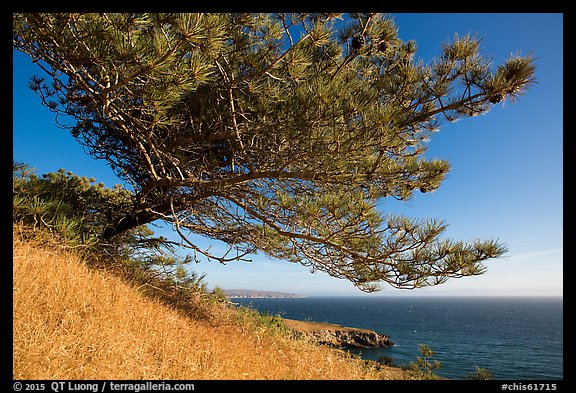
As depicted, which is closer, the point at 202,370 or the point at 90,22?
the point at 90,22

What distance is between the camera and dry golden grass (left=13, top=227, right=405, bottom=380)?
8.06 feet

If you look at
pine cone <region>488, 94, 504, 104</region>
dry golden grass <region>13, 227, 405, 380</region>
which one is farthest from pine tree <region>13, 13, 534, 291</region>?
dry golden grass <region>13, 227, 405, 380</region>

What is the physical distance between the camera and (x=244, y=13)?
2.96 meters

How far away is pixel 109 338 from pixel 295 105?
301 centimetres

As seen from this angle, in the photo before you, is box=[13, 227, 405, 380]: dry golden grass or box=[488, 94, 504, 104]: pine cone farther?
box=[488, 94, 504, 104]: pine cone

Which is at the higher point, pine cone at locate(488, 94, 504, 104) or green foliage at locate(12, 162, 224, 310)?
pine cone at locate(488, 94, 504, 104)

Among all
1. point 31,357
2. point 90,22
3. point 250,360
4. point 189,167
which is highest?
point 90,22

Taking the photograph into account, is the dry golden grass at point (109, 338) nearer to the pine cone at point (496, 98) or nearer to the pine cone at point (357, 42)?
the pine cone at point (357, 42)

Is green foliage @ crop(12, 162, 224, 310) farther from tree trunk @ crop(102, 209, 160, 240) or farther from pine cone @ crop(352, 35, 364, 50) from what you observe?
pine cone @ crop(352, 35, 364, 50)

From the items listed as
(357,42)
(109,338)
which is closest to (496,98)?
(357,42)

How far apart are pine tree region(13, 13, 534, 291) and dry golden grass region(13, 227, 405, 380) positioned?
4.16 feet
